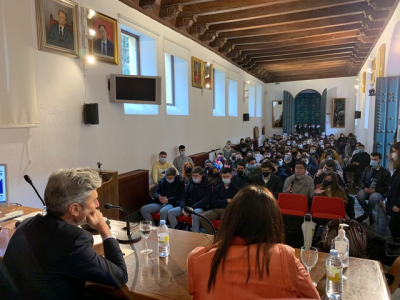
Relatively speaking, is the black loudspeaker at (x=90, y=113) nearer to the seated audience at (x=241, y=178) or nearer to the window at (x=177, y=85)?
the seated audience at (x=241, y=178)

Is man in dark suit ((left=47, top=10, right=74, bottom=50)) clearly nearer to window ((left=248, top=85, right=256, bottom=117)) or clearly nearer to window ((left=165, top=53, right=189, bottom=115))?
window ((left=165, top=53, right=189, bottom=115))

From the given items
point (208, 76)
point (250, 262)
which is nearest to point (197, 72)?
point (208, 76)

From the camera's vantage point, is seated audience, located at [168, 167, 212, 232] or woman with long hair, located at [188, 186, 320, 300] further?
seated audience, located at [168, 167, 212, 232]

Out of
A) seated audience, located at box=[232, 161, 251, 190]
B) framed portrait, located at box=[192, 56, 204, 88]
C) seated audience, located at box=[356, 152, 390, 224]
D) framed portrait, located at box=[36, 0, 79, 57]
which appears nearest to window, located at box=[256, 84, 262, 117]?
framed portrait, located at box=[192, 56, 204, 88]

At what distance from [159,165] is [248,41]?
5.53 metres

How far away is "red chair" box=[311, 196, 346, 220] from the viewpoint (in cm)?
380

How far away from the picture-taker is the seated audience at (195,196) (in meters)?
4.62

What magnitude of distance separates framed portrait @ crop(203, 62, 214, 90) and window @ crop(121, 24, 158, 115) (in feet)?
8.87

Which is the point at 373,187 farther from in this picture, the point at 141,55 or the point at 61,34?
the point at 61,34

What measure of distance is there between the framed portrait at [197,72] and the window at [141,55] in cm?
194

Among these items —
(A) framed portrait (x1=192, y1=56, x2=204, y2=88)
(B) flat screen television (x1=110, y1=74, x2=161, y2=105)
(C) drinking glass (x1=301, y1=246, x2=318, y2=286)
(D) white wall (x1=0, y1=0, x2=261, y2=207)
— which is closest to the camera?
(C) drinking glass (x1=301, y1=246, x2=318, y2=286)

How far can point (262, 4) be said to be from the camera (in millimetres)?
6352

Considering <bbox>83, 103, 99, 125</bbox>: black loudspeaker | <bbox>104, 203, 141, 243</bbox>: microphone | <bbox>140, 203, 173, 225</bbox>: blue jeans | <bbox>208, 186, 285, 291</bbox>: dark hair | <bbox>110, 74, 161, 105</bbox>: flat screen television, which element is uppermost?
<bbox>110, 74, 161, 105</bbox>: flat screen television

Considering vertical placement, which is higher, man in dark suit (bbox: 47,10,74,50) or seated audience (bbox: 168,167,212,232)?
man in dark suit (bbox: 47,10,74,50)
